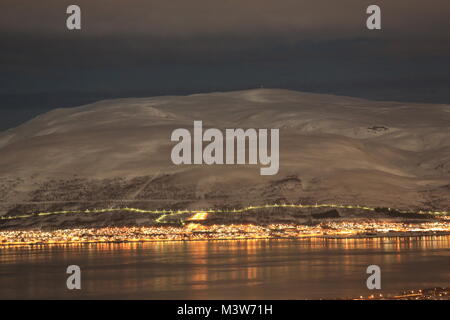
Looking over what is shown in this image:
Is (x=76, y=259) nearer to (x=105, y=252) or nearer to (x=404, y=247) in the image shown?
(x=105, y=252)
